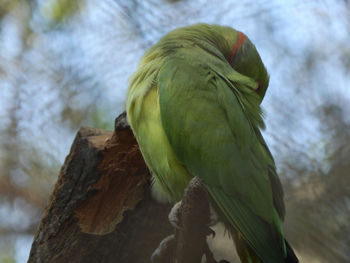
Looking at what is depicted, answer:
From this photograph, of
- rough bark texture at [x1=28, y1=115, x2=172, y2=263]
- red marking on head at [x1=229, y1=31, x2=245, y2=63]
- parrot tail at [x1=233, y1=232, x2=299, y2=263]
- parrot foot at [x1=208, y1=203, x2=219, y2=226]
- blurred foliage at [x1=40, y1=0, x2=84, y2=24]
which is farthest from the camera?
blurred foliage at [x1=40, y1=0, x2=84, y2=24]

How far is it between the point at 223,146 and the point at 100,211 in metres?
0.85

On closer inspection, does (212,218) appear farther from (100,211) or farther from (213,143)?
(100,211)

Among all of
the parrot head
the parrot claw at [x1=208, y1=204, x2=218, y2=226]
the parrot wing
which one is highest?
the parrot head

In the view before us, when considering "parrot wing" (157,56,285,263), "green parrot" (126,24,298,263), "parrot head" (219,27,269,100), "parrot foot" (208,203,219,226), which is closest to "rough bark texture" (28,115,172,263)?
"green parrot" (126,24,298,263)

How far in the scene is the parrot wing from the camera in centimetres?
237

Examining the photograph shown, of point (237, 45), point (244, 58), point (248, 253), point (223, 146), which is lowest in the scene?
point (248, 253)

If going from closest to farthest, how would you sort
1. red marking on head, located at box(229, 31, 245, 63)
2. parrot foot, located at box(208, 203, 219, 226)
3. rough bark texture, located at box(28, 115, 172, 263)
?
parrot foot, located at box(208, 203, 219, 226) → rough bark texture, located at box(28, 115, 172, 263) → red marking on head, located at box(229, 31, 245, 63)

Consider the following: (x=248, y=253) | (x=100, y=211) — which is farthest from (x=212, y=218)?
(x=100, y=211)

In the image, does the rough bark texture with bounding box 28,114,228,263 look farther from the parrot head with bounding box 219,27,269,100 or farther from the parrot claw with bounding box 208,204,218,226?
the parrot head with bounding box 219,27,269,100

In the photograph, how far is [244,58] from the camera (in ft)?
11.1

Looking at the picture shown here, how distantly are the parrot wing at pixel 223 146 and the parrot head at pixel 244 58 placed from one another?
31.6 inches

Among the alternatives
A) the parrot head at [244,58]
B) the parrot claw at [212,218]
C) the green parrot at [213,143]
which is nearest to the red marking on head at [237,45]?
the parrot head at [244,58]

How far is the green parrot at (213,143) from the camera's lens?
2.35m

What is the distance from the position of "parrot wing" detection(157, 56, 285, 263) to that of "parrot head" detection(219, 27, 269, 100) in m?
0.80
